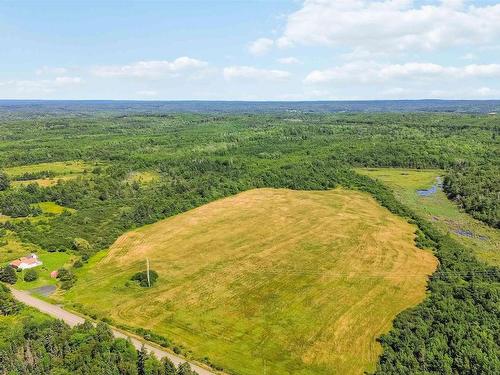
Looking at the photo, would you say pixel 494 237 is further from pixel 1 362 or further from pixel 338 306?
pixel 1 362

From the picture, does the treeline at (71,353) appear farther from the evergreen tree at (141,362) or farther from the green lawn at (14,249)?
the green lawn at (14,249)

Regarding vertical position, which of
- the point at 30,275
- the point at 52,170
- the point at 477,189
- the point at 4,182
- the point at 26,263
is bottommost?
the point at 30,275

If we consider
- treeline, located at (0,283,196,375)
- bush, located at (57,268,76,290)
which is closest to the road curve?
treeline, located at (0,283,196,375)

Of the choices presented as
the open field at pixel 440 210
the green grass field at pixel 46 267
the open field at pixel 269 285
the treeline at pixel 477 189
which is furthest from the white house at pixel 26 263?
the treeline at pixel 477 189

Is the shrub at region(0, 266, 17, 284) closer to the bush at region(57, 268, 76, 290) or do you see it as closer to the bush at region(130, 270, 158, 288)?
the bush at region(57, 268, 76, 290)

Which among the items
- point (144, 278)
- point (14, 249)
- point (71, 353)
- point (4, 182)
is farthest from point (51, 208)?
point (71, 353)

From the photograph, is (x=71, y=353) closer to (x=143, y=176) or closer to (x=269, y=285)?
(x=269, y=285)
